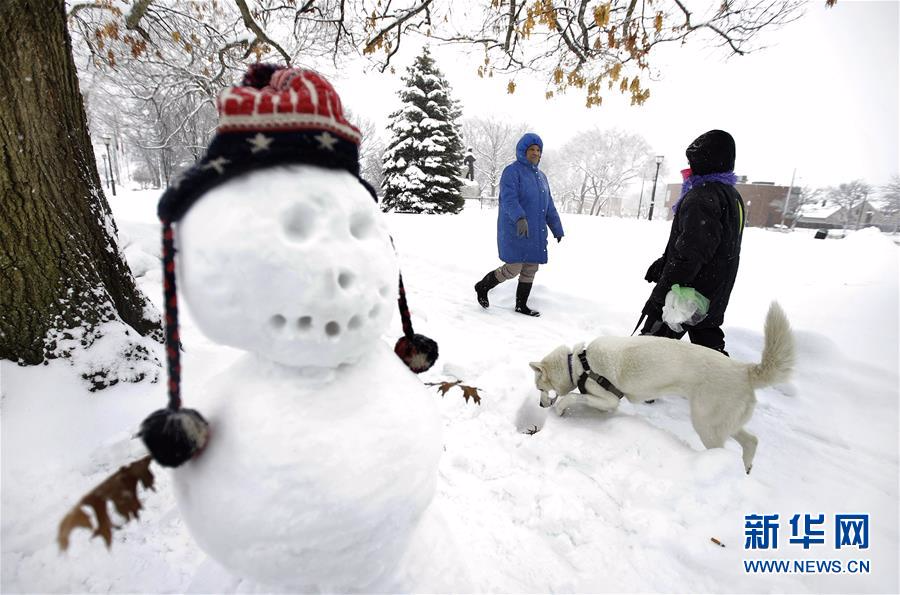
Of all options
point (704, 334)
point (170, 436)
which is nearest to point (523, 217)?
point (704, 334)

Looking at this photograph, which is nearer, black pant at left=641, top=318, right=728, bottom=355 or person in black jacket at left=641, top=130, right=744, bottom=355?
person in black jacket at left=641, top=130, right=744, bottom=355

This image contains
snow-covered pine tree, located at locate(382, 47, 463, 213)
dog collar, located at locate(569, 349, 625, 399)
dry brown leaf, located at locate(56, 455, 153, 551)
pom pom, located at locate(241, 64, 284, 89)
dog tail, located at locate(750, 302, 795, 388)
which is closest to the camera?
dry brown leaf, located at locate(56, 455, 153, 551)

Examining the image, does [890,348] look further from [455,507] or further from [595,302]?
[455,507]

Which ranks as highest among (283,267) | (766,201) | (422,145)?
(766,201)

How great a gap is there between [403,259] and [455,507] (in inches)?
245

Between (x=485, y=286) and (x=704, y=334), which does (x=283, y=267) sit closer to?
(x=704, y=334)

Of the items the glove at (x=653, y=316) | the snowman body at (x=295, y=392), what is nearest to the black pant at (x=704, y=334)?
the glove at (x=653, y=316)

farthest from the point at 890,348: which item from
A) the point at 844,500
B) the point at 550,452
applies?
the point at 550,452

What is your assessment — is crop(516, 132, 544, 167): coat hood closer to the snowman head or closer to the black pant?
the black pant

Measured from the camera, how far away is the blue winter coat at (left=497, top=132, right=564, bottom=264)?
4.75 metres

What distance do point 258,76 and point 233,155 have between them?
369 mm

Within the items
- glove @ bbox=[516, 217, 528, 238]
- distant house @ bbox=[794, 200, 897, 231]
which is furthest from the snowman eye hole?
distant house @ bbox=[794, 200, 897, 231]

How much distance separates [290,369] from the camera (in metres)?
1.05

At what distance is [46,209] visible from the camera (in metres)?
2.07
